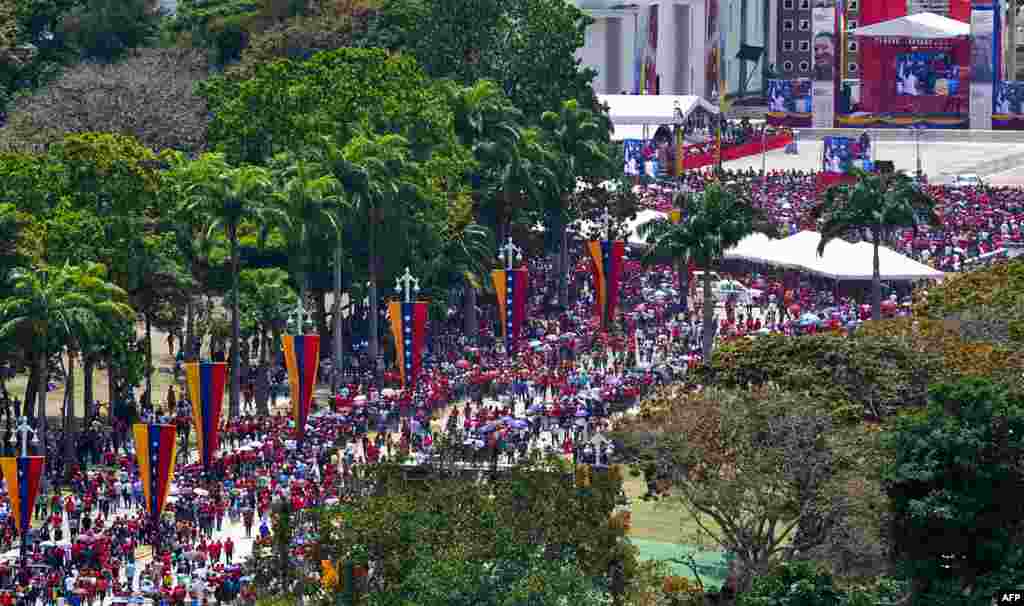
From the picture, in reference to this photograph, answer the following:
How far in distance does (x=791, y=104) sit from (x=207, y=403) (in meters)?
115

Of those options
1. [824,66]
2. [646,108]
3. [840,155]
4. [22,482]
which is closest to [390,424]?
[22,482]

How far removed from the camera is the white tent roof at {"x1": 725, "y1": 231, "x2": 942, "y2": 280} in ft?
349

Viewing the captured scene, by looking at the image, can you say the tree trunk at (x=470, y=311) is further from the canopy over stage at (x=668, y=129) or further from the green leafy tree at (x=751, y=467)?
the canopy over stage at (x=668, y=129)

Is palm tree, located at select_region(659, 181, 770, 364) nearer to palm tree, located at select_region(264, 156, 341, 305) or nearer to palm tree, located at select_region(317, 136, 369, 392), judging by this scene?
palm tree, located at select_region(317, 136, 369, 392)

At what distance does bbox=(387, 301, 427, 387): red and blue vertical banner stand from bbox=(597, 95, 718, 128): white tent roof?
248ft

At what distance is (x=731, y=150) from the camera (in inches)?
6535

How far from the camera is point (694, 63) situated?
195125mm

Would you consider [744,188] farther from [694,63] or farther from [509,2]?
[694,63]

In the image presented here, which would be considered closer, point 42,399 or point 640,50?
point 42,399

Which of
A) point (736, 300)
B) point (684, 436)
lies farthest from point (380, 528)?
point (736, 300)

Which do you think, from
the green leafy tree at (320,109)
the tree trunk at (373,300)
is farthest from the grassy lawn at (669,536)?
the green leafy tree at (320,109)

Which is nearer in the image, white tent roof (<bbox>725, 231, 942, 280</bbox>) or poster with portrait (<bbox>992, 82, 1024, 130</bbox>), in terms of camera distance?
white tent roof (<bbox>725, 231, 942, 280</bbox>)

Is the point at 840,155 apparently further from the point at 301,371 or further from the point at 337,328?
the point at 301,371

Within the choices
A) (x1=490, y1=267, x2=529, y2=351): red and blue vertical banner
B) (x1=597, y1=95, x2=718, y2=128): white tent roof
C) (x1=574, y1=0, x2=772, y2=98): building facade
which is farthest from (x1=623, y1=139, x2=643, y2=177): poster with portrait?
(x1=490, y1=267, x2=529, y2=351): red and blue vertical banner
